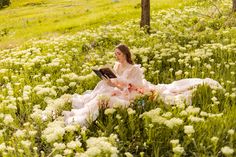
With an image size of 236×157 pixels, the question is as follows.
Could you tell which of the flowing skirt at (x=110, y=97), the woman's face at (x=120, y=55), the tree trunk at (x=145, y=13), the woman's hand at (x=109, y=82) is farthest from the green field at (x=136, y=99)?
the woman's hand at (x=109, y=82)

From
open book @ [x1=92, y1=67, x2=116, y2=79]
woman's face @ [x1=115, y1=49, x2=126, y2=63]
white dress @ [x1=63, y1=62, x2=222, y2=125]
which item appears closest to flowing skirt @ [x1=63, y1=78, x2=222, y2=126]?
white dress @ [x1=63, y1=62, x2=222, y2=125]

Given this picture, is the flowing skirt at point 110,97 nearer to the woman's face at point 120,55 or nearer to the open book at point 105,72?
the open book at point 105,72

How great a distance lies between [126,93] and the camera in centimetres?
1030

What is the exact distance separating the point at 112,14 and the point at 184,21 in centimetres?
871

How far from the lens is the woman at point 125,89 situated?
9.66m

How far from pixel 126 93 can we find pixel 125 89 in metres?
0.13

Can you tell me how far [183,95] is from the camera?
33.2ft

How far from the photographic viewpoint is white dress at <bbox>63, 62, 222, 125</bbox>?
31.3ft

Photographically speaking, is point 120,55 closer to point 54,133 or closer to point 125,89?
point 125,89

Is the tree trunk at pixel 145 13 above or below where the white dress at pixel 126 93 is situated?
above

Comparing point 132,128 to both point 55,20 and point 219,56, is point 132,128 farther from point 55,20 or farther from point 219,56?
point 55,20

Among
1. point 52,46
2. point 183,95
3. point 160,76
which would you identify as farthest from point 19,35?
point 183,95

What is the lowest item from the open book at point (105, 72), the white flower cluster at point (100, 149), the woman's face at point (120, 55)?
the white flower cluster at point (100, 149)

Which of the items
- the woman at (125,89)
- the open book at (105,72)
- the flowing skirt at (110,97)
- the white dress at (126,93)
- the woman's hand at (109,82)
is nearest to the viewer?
the flowing skirt at (110,97)
